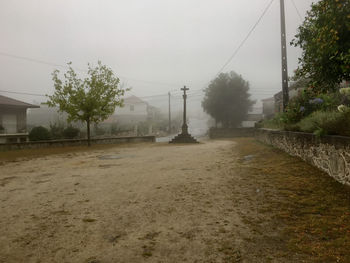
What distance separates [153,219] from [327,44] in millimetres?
4840

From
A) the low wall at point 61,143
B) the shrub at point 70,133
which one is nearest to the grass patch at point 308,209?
the low wall at point 61,143

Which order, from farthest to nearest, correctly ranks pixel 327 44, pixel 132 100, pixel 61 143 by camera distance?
pixel 132 100
pixel 61 143
pixel 327 44

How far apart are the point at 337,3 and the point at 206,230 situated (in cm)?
501

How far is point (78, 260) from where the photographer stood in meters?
2.51

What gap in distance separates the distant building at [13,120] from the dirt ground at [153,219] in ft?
53.0

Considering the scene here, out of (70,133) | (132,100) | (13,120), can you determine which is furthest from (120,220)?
(132,100)

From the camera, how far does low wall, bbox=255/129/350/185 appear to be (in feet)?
14.4

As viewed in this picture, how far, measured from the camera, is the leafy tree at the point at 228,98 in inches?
1473

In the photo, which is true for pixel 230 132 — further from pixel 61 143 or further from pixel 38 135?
pixel 38 135

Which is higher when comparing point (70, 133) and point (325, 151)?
point (70, 133)

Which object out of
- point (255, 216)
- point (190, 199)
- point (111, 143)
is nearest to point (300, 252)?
point (255, 216)

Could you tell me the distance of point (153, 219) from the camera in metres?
3.53

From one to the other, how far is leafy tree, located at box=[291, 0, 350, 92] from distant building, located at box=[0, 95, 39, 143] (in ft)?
68.4

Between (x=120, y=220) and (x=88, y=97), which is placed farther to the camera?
(x=88, y=97)
